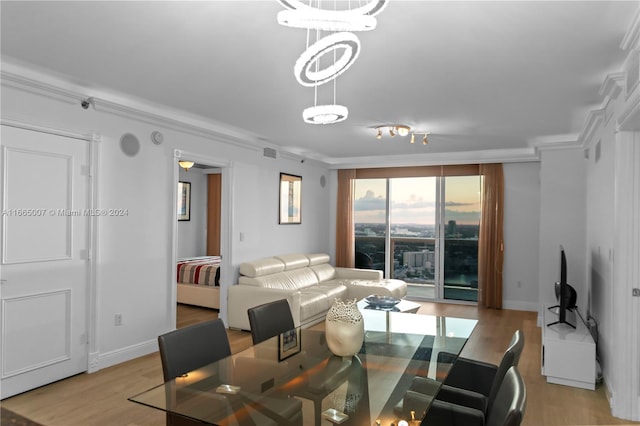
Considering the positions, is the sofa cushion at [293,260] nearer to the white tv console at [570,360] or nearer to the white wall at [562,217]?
the white wall at [562,217]

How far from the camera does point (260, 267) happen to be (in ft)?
18.4

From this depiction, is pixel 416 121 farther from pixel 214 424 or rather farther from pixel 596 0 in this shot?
pixel 214 424

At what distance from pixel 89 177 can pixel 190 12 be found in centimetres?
214

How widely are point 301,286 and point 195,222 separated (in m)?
3.49

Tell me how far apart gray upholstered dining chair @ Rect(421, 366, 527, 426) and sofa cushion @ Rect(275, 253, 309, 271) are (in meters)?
4.44

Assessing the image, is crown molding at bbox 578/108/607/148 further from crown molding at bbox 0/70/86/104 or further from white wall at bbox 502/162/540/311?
crown molding at bbox 0/70/86/104

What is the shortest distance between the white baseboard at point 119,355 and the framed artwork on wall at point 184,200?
4298 millimetres

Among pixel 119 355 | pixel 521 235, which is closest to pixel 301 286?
pixel 119 355

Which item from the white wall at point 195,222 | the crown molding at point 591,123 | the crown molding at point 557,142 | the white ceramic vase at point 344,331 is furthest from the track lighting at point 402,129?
the white wall at point 195,222

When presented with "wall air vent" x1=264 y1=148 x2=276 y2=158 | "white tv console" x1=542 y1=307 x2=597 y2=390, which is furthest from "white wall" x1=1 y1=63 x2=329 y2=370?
"white tv console" x1=542 y1=307 x2=597 y2=390

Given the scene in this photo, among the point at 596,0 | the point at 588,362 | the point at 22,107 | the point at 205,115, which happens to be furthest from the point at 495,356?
the point at 22,107

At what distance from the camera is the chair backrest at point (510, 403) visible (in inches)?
52.7

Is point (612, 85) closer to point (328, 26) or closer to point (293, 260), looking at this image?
point (328, 26)

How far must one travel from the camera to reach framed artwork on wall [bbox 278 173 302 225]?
677cm
